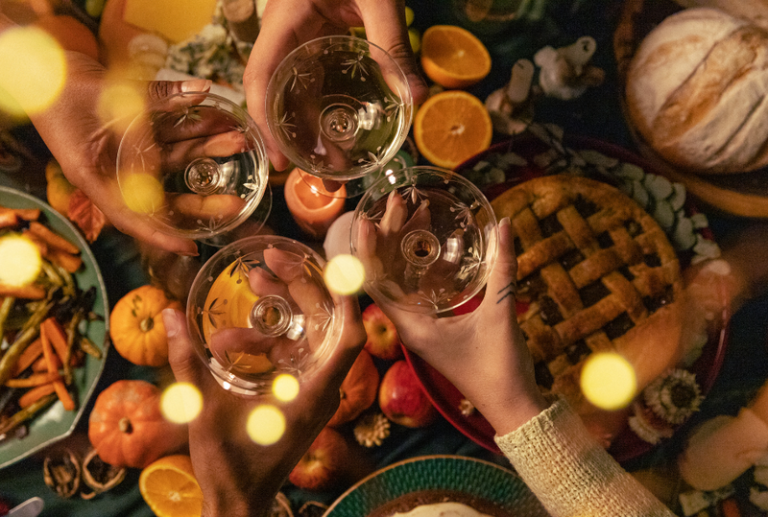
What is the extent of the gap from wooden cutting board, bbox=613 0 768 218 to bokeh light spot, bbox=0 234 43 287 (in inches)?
62.0

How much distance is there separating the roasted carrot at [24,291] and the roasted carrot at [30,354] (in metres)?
0.11

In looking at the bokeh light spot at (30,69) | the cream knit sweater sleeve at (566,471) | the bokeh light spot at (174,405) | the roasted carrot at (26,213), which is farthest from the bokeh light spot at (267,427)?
the bokeh light spot at (30,69)

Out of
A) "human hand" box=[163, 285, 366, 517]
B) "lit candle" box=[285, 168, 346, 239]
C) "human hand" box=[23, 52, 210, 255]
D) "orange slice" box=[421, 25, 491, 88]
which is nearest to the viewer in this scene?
"human hand" box=[163, 285, 366, 517]

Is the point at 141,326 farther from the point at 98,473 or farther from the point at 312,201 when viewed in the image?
the point at 312,201

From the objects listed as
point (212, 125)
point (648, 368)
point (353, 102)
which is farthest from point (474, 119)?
point (648, 368)

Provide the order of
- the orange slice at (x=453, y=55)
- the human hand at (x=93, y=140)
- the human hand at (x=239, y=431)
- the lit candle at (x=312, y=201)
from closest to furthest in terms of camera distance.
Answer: the human hand at (x=239, y=431), the human hand at (x=93, y=140), the lit candle at (x=312, y=201), the orange slice at (x=453, y=55)

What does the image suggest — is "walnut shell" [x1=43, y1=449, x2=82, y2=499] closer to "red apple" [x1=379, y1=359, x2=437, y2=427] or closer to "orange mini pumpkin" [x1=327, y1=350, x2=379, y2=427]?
"orange mini pumpkin" [x1=327, y1=350, x2=379, y2=427]

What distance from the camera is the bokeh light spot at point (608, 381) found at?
1.13 m

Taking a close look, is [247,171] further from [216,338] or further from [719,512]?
[719,512]

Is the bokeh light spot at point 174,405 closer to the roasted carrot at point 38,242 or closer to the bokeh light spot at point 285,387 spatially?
the bokeh light spot at point 285,387

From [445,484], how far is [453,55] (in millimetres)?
1107

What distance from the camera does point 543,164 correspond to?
1.23 metres

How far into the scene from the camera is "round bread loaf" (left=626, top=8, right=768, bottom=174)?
3.78ft

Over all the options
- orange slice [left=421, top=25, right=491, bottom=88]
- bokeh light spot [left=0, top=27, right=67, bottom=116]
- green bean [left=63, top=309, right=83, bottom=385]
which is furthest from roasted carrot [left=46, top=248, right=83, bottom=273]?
orange slice [left=421, top=25, right=491, bottom=88]
